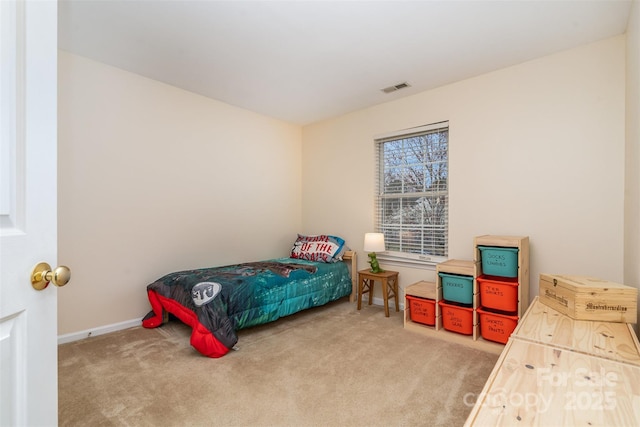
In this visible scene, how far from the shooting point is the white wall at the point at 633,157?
71.7 inches

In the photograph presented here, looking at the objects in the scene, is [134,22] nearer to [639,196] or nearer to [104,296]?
[104,296]

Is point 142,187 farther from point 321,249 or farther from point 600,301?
point 600,301

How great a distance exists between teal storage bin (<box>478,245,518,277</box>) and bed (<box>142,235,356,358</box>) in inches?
67.0

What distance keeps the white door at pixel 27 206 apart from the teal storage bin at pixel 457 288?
2812 mm

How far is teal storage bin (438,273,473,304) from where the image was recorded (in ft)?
8.95

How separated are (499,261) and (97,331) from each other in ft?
12.5

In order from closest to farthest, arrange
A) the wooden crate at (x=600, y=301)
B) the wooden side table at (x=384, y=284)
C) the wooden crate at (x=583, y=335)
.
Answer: the wooden crate at (x=583, y=335)
the wooden crate at (x=600, y=301)
the wooden side table at (x=384, y=284)

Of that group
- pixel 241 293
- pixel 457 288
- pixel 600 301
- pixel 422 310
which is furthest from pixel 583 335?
pixel 241 293

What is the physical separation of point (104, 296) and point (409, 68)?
12.3 feet

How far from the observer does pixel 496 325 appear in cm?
259

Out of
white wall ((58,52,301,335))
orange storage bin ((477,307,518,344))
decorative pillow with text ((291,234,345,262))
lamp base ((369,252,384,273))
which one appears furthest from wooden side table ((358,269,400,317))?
white wall ((58,52,301,335))

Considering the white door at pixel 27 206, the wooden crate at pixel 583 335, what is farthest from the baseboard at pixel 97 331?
the wooden crate at pixel 583 335

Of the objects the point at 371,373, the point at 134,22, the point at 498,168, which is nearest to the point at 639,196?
the point at 498,168

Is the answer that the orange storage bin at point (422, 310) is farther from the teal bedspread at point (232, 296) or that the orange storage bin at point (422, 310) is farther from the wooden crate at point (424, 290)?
the teal bedspread at point (232, 296)
